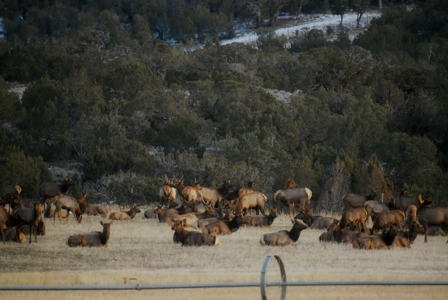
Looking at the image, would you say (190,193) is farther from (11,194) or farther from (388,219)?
(388,219)

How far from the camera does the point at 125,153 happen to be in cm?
4331

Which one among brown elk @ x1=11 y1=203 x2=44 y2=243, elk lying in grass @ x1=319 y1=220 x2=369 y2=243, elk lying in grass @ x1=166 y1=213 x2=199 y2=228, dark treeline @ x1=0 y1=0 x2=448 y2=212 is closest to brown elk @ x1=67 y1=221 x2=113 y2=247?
brown elk @ x1=11 y1=203 x2=44 y2=243

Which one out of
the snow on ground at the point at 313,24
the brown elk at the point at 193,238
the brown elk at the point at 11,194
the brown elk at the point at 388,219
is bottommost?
the brown elk at the point at 193,238

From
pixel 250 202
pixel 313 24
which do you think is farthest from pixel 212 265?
pixel 313 24

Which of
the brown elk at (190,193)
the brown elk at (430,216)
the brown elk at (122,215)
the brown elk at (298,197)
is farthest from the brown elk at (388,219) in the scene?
the brown elk at (122,215)

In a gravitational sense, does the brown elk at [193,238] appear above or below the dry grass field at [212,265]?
above

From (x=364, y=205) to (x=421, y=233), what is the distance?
8.37 feet

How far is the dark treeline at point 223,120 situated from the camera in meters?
38.1

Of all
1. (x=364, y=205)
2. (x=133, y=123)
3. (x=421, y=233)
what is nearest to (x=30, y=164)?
(x=133, y=123)

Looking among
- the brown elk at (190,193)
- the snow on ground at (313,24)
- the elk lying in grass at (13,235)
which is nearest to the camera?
the elk lying in grass at (13,235)

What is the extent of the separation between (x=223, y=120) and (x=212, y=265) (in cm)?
3546

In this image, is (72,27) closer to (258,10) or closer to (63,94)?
(258,10)

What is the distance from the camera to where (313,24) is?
4717 inches

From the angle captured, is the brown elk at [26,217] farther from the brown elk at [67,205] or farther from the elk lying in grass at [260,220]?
the elk lying in grass at [260,220]
